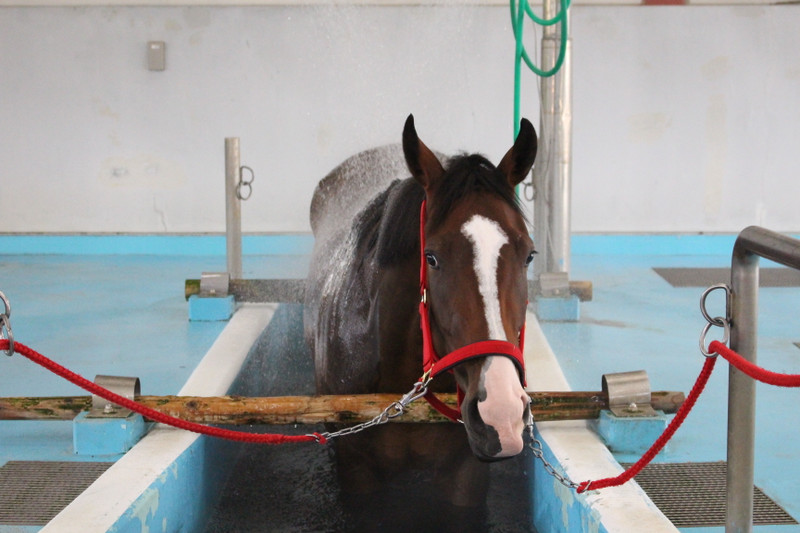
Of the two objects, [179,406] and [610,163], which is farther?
[610,163]

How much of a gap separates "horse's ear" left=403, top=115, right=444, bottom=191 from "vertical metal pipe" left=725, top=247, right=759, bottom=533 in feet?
2.35

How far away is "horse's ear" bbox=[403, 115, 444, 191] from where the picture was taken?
202 centimetres

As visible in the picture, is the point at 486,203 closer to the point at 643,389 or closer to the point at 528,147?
the point at 528,147

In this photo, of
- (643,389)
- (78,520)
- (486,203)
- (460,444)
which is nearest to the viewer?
(486,203)

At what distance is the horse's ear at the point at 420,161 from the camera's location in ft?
6.62

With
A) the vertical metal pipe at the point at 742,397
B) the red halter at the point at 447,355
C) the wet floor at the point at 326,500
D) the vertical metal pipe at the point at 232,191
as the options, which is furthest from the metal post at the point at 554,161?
the vertical metal pipe at the point at 742,397

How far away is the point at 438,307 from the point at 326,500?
1250 mm

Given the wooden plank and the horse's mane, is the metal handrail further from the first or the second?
the wooden plank

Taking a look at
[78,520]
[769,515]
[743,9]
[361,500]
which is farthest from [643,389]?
[743,9]

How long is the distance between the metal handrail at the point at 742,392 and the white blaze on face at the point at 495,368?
50 centimetres

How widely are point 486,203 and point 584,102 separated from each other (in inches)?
249

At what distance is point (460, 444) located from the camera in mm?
2520

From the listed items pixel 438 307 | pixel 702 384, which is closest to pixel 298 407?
pixel 438 307

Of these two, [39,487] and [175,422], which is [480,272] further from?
[39,487]
